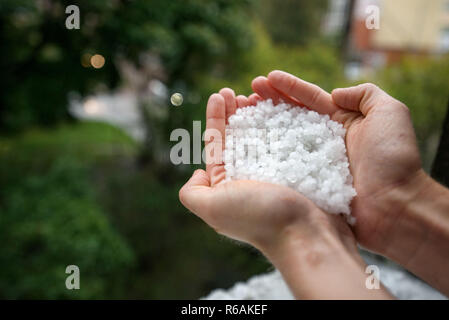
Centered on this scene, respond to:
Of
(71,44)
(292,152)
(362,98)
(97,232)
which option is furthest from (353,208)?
(71,44)

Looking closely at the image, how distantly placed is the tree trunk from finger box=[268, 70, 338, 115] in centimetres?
46

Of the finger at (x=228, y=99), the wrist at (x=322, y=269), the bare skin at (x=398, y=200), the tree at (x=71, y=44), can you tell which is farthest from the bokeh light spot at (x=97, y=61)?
the wrist at (x=322, y=269)

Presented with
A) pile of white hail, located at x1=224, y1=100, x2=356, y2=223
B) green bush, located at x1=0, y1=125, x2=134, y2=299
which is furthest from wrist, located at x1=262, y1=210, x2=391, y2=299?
green bush, located at x1=0, y1=125, x2=134, y2=299

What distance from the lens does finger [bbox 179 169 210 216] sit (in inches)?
36.2

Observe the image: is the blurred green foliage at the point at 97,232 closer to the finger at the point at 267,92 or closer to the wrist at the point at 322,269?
the finger at the point at 267,92

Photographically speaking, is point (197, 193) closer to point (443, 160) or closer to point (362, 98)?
point (362, 98)

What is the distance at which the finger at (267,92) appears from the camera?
1.18 meters

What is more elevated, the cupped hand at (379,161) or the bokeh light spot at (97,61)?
the bokeh light spot at (97,61)

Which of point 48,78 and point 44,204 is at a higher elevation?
point 48,78

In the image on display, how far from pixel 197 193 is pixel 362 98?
61 cm
